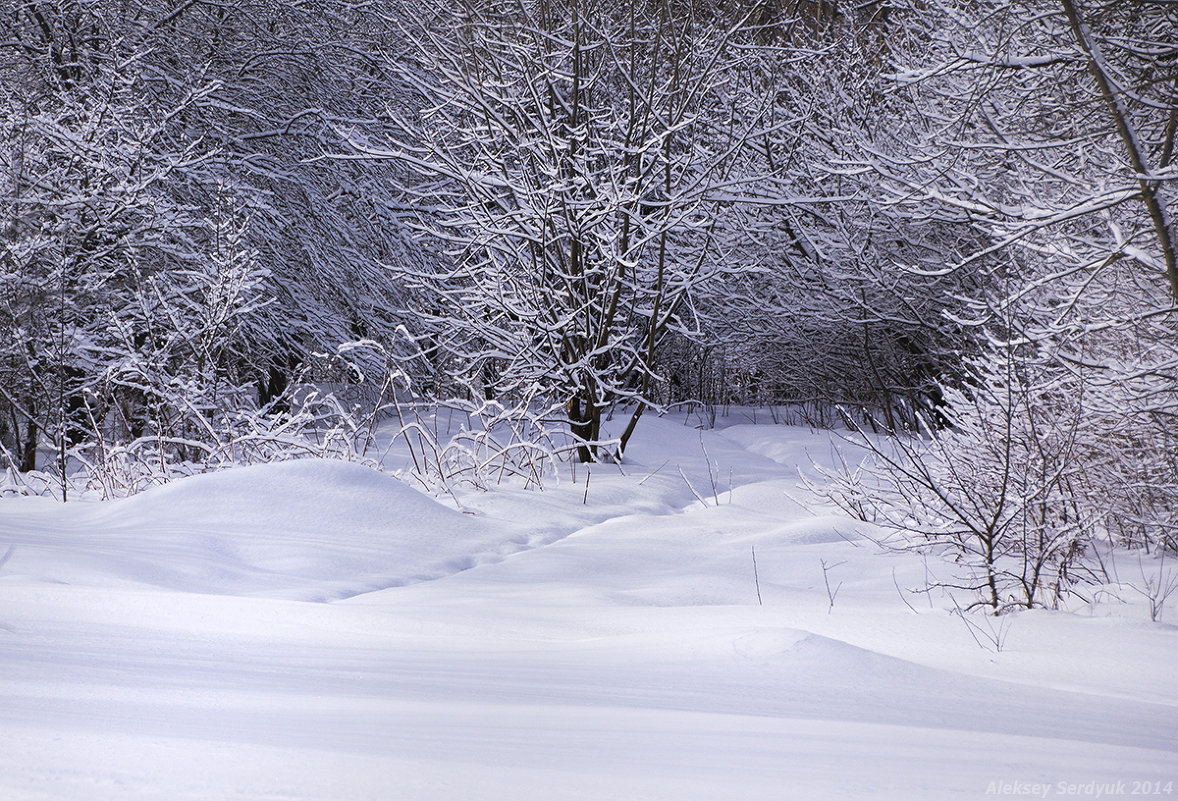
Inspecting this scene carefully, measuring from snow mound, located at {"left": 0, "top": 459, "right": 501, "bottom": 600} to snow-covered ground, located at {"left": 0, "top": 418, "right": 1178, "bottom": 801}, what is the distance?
0.05 ft

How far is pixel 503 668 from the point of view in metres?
1.92

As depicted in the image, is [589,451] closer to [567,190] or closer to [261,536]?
[567,190]

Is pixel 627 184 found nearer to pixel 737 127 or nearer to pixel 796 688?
pixel 737 127

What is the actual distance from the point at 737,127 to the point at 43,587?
27.6ft

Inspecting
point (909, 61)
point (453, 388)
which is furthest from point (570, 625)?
point (453, 388)

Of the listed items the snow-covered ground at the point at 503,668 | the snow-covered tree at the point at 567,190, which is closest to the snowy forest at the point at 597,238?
the snow-covered tree at the point at 567,190

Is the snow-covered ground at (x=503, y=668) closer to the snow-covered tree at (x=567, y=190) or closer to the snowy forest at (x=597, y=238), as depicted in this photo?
the snowy forest at (x=597, y=238)

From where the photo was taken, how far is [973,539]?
13.9 feet

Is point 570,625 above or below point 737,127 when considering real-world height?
below

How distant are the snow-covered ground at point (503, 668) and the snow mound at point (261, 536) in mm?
15

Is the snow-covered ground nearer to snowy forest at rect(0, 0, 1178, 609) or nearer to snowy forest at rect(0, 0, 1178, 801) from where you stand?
snowy forest at rect(0, 0, 1178, 801)

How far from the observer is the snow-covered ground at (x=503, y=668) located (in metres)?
1.18

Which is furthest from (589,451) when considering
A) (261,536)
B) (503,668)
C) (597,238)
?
(503,668)

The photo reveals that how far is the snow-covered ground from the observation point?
1180 millimetres
